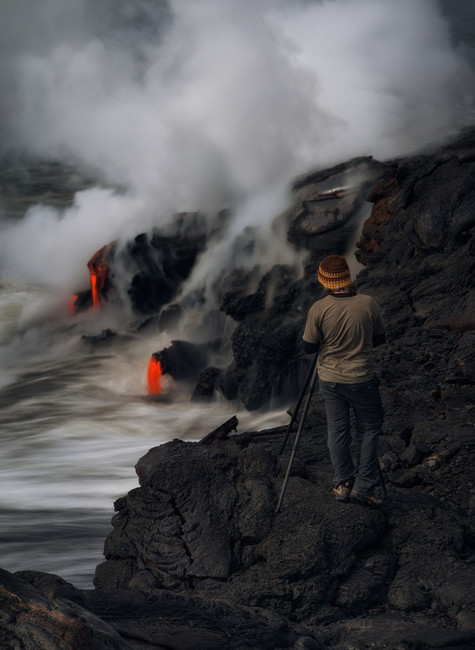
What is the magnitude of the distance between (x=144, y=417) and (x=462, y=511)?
34.1ft

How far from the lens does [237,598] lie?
539 cm

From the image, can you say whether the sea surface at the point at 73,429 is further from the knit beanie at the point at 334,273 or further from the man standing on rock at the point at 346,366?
the knit beanie at the point at 334,273

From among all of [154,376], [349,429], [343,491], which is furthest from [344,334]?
[154,376]

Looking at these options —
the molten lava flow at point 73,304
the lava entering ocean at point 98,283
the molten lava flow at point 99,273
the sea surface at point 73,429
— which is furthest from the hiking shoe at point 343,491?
the molten lava flow at point 73,304

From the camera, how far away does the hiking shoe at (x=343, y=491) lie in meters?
5.88

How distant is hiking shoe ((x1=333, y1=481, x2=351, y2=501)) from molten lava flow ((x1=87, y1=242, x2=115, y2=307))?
19590 millimetres

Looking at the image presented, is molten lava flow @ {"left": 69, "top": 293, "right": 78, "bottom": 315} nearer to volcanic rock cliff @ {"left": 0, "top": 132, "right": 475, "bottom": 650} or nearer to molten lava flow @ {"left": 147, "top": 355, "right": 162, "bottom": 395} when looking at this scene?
molten lava flow @ {"left": 147, "top": 355, "right": 162, "bottom": 395}

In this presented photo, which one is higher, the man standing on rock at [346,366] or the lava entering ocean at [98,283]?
the lava entering ocean at [98,283]

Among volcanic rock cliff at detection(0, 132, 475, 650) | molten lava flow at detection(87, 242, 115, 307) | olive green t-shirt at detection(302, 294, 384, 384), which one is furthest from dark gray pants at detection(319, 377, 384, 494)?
molten lava flow at detection(87, 242, 115, 307)

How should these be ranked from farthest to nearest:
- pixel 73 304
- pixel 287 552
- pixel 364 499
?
1. pixel 73 304
2. pixel 364 499
3. pixel 287 552

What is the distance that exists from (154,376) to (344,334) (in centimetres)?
1245

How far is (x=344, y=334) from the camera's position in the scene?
5.76 meters

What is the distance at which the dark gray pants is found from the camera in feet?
19.2

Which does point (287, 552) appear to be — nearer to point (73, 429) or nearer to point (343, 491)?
point (343, 491)
